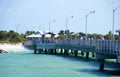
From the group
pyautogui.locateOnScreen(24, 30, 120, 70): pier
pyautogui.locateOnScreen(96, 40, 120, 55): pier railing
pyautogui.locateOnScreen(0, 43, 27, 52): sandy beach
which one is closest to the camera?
pyautogui.locateOnScreen(96, 40, 120, 55): pier railing

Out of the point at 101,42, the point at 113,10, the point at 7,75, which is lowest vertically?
the point at 7,75

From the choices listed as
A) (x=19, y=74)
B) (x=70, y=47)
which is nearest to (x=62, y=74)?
(x=19, y=74)

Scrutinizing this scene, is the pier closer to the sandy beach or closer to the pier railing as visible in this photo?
the pier railing

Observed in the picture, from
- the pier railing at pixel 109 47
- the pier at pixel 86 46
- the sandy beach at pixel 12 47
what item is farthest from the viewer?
the sandy beach at pixel 12 47

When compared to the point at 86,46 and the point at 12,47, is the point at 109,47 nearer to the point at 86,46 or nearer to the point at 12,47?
the point at 86,46

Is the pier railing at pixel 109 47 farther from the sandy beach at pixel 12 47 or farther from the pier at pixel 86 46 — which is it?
the sandy beach at pixel 12 47

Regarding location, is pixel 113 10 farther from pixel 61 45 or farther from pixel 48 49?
pixel 48 49

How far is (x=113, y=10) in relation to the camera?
6128 cm

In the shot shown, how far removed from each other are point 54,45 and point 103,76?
46.1 m

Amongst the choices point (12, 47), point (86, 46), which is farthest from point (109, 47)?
point (12, 47)

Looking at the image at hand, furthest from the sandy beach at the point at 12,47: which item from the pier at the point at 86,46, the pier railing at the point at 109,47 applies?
the pier railing at the point at 109,47

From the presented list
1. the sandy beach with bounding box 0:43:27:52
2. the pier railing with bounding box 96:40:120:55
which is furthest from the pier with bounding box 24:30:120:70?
the sandy beach with bounding box 0:43:27:52

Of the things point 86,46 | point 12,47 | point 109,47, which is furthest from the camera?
point 12,47

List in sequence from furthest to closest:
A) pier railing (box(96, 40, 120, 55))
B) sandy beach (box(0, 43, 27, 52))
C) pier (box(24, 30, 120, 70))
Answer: sandy beach (box(0, 43, 27, 52)), pier (box(24, 30, 120, 70)), pier railing (box(96, 40, 120, 55))
